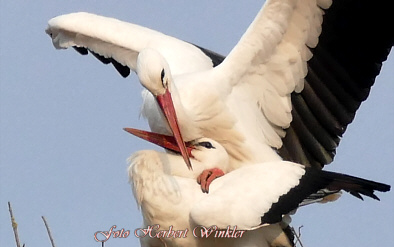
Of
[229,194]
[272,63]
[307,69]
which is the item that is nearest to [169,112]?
[229,194]

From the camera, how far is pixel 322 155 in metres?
8.78

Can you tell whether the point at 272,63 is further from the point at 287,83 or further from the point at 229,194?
the point at 229,194

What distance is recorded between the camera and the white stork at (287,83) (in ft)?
27.1

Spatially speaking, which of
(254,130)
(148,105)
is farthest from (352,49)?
(148,105)

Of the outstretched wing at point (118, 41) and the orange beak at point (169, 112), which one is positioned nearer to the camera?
the orange beak at point (169, 112)

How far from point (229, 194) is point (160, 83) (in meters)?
0.81

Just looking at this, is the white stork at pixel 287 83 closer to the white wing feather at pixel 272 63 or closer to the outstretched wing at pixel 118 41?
the white wing feather at pixel 272 63

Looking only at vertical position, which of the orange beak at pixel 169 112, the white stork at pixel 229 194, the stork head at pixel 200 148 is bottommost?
the white stork at pixel 229 194

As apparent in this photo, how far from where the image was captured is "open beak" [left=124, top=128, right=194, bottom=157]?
7867 millimetres

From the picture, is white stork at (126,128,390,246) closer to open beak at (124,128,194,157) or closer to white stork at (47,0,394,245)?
open beak at (124,128,194,157)

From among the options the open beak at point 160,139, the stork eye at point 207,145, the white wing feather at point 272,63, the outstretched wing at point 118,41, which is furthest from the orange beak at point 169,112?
the outstretched wing at point 118,41

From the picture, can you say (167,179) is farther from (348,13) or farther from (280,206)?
(348,13)

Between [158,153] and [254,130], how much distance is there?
89 centimetres

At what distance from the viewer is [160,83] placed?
25.6 feet
